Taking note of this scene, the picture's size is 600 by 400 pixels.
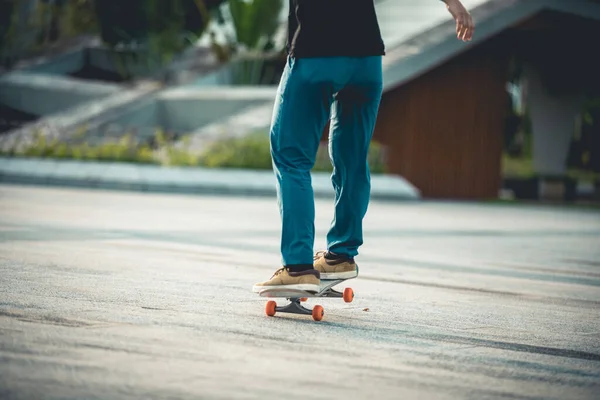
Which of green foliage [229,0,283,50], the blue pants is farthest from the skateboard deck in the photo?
green foliage [229,0,283,50]

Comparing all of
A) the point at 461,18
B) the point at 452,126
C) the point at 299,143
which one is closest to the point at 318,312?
the point at 299,143

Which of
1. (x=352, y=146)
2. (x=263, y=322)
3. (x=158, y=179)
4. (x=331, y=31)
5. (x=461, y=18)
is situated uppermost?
(x=461, y=18)

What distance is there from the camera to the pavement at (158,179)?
1786 centimetres

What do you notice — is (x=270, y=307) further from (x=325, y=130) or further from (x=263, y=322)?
(x=325, y=130)

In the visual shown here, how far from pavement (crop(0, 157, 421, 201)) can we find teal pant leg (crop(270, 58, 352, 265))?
41.9 ft

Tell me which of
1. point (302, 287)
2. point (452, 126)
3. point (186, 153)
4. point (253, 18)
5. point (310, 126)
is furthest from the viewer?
point (253, 18)

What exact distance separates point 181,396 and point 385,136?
1974 cm

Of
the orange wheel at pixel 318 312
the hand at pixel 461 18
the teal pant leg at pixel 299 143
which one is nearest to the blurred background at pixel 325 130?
the hand at pixel 461 18

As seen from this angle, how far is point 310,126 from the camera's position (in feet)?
16.9

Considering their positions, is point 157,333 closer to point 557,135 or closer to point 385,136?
point 385,136

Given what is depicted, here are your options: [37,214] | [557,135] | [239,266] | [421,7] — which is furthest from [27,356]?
[421,7]

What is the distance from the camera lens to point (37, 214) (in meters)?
11.2

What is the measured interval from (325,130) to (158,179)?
4.86 meters

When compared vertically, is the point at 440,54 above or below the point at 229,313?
above
